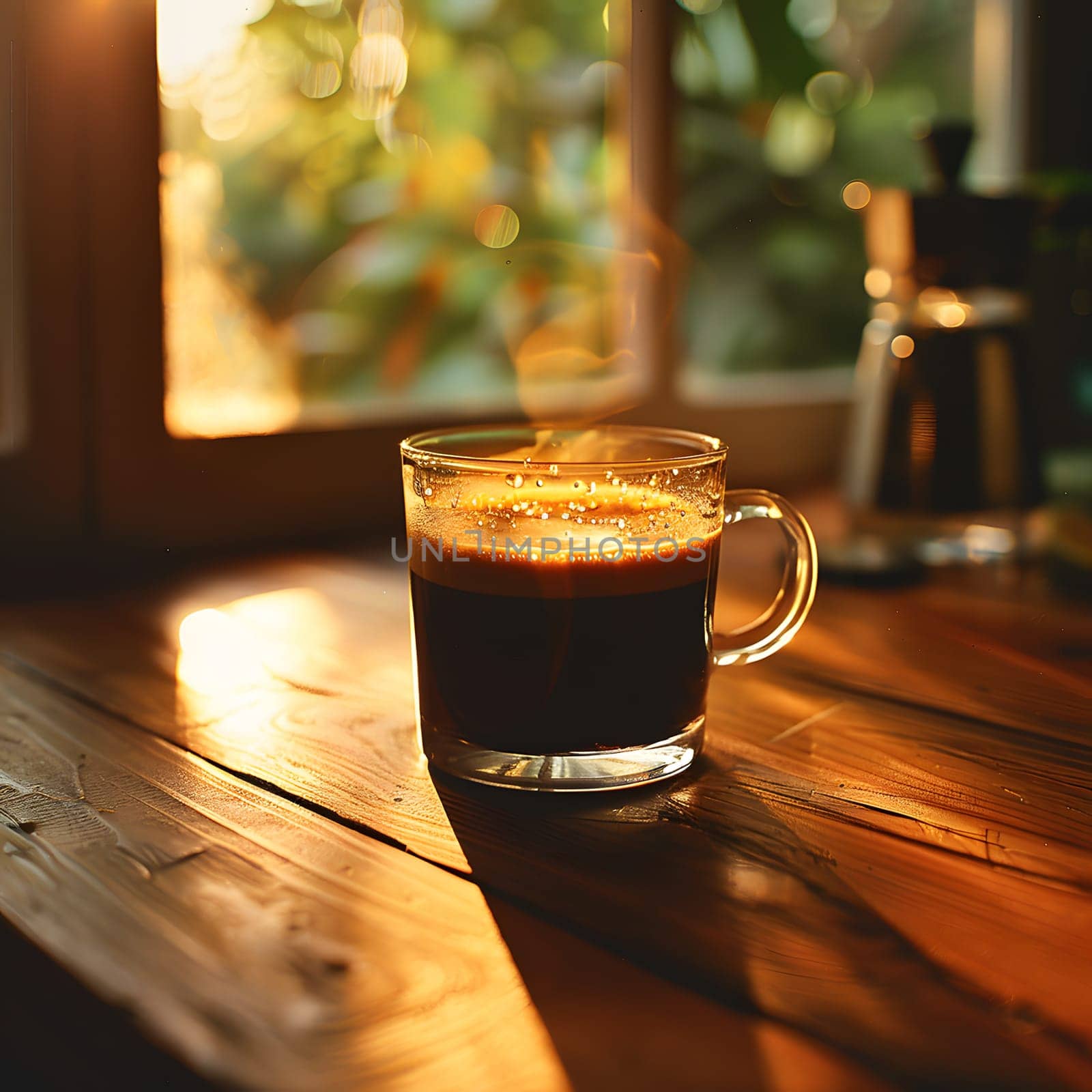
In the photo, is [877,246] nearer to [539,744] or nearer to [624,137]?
[624,137]

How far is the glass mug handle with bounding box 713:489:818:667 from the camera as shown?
0.58m

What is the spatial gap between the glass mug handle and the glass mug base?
0.06m

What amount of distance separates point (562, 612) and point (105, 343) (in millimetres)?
625

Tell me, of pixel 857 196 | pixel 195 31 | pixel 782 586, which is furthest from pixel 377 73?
pixel 782 586

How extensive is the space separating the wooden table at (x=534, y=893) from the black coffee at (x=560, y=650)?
0.11 ft

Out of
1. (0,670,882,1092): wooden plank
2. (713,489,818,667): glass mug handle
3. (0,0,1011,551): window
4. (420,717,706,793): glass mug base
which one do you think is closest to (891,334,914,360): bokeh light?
(0,0,1011,551): window

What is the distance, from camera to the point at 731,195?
1.55 metres

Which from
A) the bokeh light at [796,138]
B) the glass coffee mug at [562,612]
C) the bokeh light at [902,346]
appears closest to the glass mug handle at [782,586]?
the glass coffee mug at [562,612]

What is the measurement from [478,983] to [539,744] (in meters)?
0.15

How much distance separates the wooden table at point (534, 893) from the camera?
34 centimetres

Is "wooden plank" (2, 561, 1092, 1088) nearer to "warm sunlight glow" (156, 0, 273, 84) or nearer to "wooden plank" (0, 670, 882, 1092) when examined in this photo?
"wooden plank" (0, 670, 882, 1092)

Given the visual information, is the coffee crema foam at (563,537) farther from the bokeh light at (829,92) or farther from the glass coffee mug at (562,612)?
the bokeh light at (829,92)

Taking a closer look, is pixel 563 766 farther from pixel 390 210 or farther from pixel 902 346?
pixel 390 210

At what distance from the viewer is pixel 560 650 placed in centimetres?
51
